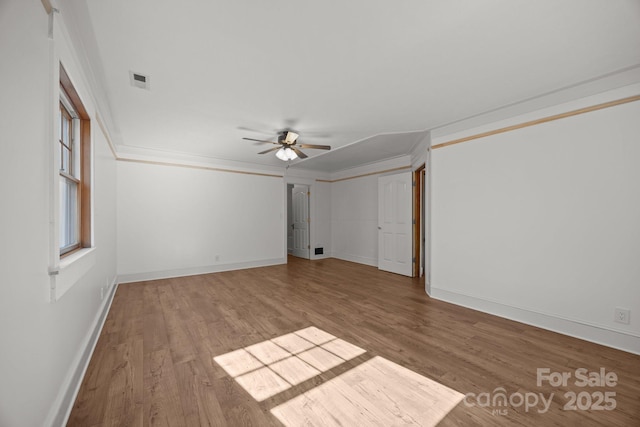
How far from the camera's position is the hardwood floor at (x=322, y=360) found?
1604 mm

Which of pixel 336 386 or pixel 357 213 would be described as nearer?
pixel 336 386

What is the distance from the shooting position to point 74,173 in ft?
7.36

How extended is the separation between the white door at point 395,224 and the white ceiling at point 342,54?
2156 millimetres

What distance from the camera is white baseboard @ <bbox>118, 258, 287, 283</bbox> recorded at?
4.69 m

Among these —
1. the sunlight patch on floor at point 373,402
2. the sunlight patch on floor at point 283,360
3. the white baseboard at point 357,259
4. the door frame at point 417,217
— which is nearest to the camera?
the sunlight patch on floor at point 373,402

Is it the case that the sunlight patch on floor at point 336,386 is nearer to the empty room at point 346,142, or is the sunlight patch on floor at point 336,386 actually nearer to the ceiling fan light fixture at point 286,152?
the empty room at point 346,142

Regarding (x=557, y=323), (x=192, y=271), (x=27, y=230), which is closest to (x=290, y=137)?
(x=27, y=230)

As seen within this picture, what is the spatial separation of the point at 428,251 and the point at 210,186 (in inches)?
177

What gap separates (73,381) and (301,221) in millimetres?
6032

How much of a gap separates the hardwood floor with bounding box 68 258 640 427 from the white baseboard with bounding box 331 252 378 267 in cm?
240

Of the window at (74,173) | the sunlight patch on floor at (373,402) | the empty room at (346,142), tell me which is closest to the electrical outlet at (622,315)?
the empty room at (346,142)

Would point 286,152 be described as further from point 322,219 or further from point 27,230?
point 322,219

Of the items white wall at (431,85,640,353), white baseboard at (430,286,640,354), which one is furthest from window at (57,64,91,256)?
white baseboard at (430,286,640,354)

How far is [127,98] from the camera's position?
2.77m
